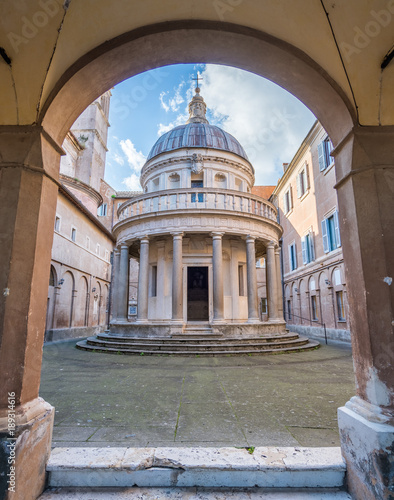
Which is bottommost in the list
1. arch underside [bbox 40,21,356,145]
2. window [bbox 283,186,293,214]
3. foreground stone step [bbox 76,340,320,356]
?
foreground stone step [bbox 76,340,320,356]

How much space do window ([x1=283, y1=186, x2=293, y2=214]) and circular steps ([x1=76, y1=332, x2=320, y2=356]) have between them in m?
16.9

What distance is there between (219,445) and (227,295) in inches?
511

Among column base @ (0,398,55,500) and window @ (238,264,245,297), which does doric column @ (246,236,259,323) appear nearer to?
window @ (238,264,245,297)

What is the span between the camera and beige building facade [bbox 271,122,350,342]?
18.6 meters

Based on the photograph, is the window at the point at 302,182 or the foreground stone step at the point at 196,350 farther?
the window at the point at 302,182

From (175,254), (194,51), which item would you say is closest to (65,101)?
(194,51)

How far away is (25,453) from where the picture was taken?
2.43 metres

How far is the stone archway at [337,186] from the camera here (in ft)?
8.57

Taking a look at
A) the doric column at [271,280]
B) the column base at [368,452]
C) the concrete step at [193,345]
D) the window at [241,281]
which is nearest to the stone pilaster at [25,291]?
the column base at [368,452]

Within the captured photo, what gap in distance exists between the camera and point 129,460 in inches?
107

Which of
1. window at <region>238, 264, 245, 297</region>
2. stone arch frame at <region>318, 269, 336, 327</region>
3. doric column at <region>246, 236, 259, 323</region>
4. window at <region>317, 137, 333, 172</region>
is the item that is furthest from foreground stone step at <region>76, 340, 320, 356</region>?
window at <region>317, 137, 333, 172</region>

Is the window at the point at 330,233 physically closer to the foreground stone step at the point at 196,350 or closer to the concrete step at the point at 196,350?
the concrete step at the point at 196,350

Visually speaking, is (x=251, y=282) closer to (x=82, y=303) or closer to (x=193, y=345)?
(x=193, y=345)

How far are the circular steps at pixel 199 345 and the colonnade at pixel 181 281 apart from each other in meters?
1.21
